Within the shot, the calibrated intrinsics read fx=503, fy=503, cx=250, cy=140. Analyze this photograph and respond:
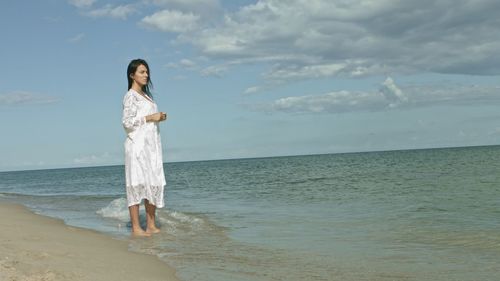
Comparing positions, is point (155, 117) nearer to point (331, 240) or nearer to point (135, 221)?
point (135, 221)

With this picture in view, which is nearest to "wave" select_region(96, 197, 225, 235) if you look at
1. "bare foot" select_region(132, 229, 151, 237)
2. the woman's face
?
"bare foot" select_region(132, 229, 151, 237)

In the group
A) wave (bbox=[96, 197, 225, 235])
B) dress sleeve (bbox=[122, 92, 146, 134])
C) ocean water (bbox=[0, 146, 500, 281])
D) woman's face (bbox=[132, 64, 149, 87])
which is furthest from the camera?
wave (bbox=[96, 197, 225, 235])

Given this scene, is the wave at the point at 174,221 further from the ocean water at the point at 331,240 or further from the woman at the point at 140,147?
the woman at the point at 140,147

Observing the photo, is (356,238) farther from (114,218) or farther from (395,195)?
(395,195)

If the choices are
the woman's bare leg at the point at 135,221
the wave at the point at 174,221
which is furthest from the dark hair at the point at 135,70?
the wave at the point at 174,221

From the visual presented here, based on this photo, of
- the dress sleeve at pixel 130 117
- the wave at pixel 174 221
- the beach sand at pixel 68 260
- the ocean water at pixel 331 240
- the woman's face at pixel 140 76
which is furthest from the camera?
the wave at pixel 174 221

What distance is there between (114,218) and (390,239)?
5.12 m

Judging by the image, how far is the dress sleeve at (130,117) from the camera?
6.69 m

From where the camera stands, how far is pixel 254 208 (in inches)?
462

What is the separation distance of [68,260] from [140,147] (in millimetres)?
2820

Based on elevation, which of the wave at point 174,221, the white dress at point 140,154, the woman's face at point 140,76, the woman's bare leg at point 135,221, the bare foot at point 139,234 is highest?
the woman's face at point 140,76

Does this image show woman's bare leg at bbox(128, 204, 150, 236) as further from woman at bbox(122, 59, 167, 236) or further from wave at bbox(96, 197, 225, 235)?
wave at bbox(96, 197, 225, 235)

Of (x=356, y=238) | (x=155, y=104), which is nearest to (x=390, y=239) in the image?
(x=356, y=238)

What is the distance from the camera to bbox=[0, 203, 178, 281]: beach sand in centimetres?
347
